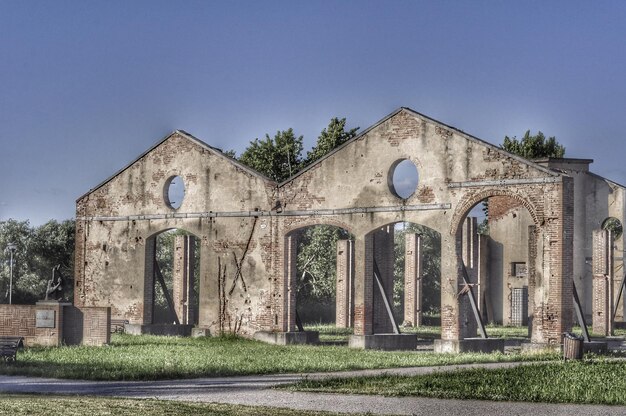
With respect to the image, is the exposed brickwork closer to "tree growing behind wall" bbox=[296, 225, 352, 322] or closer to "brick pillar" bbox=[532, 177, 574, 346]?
"tree growing behind wall" bbox=[296, 225, 352, 322]

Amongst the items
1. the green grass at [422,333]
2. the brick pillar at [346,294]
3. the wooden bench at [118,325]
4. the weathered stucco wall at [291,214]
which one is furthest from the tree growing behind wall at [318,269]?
the wooden bench at [118,325]

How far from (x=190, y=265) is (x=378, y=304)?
9537mm

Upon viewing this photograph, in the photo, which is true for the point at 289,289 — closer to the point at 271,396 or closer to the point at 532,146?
the point at 271,396

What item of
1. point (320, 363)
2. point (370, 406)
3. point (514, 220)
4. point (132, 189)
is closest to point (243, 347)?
point (320, 363)

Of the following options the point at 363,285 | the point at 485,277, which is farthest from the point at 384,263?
the point at 485,277

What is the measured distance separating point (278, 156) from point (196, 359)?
25.2 metres

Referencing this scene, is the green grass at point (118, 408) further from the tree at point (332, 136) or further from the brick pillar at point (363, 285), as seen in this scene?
the tree at point (332, 136)

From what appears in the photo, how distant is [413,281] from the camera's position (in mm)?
49500

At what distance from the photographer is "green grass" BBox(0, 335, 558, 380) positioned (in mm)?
22312

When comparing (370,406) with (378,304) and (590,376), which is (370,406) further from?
(378,304)

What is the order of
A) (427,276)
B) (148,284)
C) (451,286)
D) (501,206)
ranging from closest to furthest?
(451,286) < (148,284) < (501,206) < (427,276)

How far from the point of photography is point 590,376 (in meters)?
20.8

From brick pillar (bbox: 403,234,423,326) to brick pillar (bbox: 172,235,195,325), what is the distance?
10.3 metres

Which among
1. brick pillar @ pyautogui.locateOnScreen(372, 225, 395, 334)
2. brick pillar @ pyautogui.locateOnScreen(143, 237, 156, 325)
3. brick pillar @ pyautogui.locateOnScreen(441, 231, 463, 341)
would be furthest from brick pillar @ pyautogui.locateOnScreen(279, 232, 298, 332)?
brick pillar @ pyautogui.locateOnScreen(143, 237, 156, 325)
